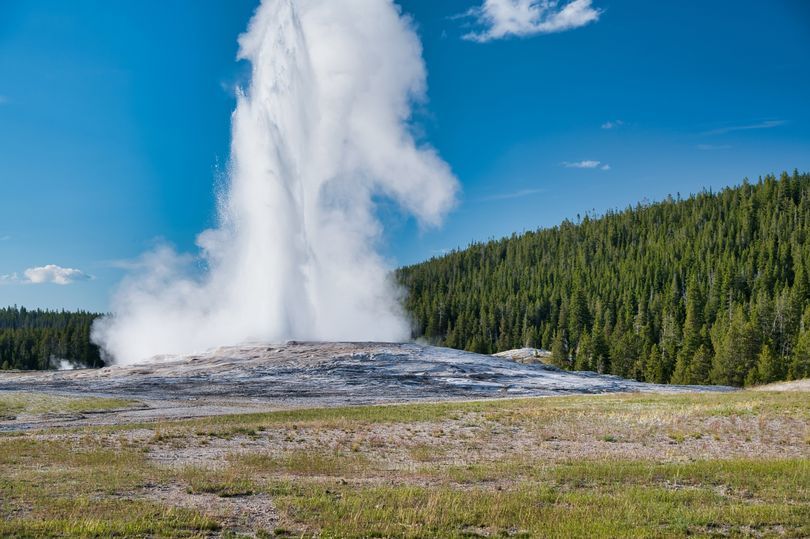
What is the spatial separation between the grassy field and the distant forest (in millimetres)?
53579

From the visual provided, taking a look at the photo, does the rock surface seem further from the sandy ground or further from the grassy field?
the grassy field

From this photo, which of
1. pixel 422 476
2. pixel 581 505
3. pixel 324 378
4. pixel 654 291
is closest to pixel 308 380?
pixel 324 378

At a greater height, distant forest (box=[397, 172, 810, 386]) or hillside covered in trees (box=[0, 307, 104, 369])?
distant forest (box=[397, 172, 810, 386])

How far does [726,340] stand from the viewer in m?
75.6

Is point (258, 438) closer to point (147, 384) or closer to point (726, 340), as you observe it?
point (147, 384)

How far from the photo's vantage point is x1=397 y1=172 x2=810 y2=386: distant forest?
8300 centimetres

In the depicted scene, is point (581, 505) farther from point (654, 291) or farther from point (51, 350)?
point (51, 350)

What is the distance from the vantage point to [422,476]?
17.9 m

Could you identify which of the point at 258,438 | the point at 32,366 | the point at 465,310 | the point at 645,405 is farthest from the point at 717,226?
the point at 32,366

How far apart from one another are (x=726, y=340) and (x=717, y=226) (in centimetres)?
8280

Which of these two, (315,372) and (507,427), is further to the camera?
(315,372)

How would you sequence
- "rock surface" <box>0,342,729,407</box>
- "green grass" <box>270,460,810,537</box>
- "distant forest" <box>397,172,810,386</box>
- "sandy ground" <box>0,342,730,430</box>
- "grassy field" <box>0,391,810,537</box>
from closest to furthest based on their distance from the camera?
"green grass" <box>270,460,810,537</box> < "grassy field" <box>0,391,810,537</box> < "sandy ground" <box>0,342,730,430</box> < "rock surface" <box>0,342,729,407</box> < "distant forest" <box>397,172,810,386</box>

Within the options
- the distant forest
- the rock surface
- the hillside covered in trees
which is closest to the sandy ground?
the rock surface

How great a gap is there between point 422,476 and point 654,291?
121 m
